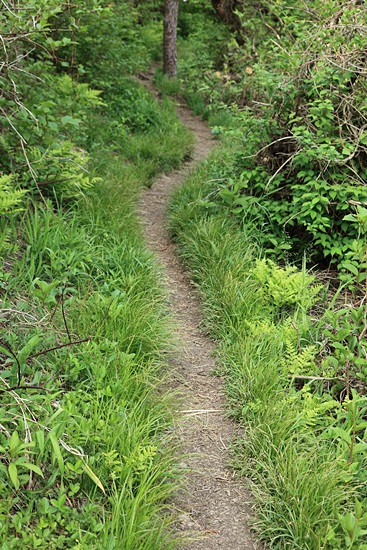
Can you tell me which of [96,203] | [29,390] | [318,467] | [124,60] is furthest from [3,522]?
[124,60]

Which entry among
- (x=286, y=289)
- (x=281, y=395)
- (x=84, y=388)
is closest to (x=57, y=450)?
(x=84, y=388)

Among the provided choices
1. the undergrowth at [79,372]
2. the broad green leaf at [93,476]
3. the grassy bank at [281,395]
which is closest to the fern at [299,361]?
the grassy bank at [281,395]

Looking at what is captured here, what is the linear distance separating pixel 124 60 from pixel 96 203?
13.4ft

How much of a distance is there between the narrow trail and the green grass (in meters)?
0.14

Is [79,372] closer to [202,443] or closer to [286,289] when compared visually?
[202,443]

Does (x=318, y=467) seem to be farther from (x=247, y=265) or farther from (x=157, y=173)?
(x=157, y=173)

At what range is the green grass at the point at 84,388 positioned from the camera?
7.66 ft

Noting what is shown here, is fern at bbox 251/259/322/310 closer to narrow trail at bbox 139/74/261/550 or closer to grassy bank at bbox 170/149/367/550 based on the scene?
grassy bank at bbox 170/149/367/550

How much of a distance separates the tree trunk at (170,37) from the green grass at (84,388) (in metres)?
8.23

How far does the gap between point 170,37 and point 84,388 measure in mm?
10890

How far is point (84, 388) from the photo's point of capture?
3.10 m

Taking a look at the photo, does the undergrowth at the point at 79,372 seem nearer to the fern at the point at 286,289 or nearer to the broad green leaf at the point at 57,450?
the broad green leaf at the point at 57,450

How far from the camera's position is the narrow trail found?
2658 mm

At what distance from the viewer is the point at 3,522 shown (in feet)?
7.18
